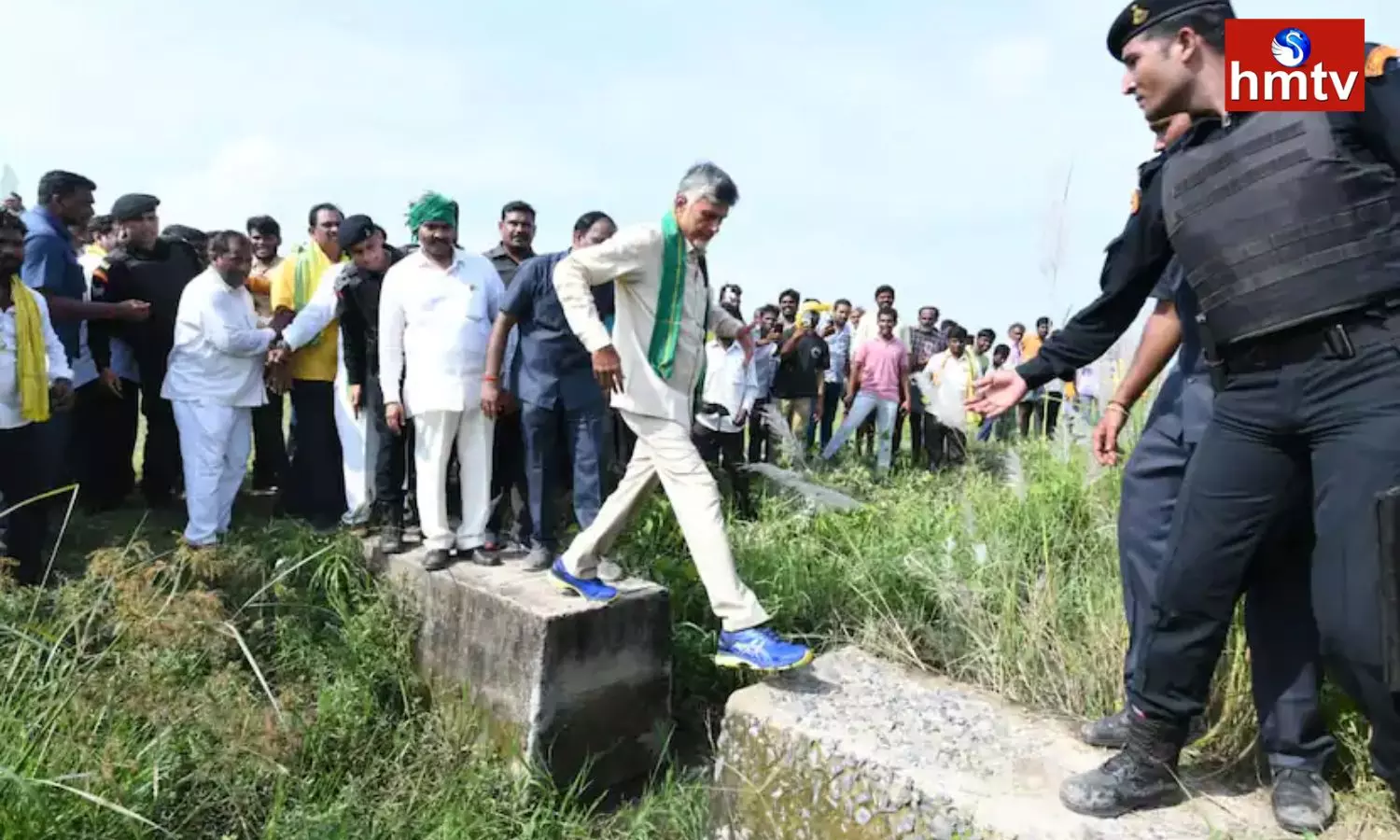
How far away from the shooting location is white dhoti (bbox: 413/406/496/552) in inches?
153

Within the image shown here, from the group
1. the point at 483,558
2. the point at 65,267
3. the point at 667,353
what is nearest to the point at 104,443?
the point at 65,267

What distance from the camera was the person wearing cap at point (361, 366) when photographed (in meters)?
4.16

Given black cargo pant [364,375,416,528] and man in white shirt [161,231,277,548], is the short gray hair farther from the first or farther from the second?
man in white shirt [161,231,277,548]

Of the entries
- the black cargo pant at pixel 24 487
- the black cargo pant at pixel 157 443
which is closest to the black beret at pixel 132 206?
the black cargo pant at pixel 157 443

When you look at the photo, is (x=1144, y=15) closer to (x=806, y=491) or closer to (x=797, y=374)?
(x=806, y=491)

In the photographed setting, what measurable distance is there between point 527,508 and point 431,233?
1367mm

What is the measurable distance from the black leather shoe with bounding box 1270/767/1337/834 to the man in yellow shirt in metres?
4.13

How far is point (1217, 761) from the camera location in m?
2.44

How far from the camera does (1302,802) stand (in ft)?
6.88

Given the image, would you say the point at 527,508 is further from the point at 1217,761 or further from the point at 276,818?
the point at 1217,761

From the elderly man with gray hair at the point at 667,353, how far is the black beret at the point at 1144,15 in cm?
129

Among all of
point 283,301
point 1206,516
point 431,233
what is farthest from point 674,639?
point 283,301

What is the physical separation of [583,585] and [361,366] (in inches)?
67.9

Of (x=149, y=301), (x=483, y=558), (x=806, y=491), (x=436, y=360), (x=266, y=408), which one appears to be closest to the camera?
(x=436, y=360)
